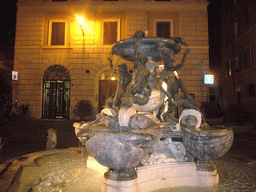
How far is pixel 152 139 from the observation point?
2520 mm

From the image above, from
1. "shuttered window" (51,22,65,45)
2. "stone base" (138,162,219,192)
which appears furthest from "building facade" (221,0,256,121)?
"stone base" (138,162,219,192)

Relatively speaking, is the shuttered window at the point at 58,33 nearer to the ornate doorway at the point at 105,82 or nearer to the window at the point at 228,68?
the ornate doorway at the point at 105,82

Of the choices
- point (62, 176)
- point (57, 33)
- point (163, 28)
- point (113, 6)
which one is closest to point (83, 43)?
point (57, 33)

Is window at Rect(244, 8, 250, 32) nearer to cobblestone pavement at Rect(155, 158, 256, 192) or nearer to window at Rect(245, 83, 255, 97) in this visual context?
window at Rect(245, 83, 255, 97)

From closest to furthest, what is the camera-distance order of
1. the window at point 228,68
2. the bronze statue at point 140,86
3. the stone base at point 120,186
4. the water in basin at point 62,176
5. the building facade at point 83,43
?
the stone base at point 120,186, the water in basin at point 62,176, the bronze statue at point 140,86, the building facade at point 83,43, the window at point 228,68

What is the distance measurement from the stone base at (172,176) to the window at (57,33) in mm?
15696

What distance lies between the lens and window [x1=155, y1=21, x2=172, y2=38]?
16.6m

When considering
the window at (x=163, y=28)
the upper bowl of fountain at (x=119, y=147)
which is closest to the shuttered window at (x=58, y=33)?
the window at (x=163, y=28)

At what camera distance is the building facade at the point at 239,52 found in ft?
60.4

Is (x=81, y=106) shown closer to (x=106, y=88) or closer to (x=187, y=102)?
(x=106, y=88)

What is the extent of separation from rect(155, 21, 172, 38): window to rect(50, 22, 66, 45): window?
748 cm

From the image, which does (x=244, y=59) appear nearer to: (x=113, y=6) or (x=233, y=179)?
(x=113, y=6)

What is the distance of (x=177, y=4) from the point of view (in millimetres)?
16375

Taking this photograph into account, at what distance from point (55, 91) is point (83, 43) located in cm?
435
